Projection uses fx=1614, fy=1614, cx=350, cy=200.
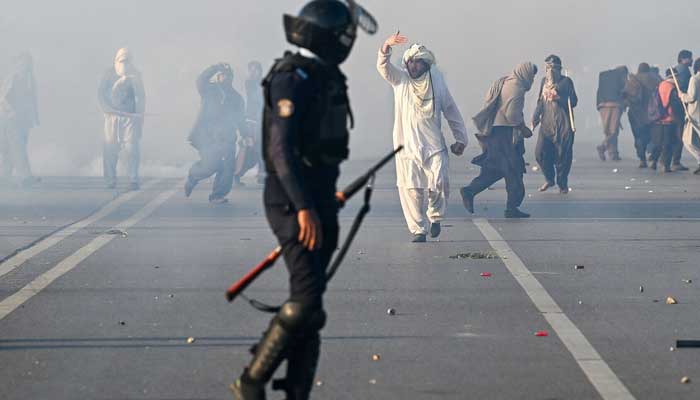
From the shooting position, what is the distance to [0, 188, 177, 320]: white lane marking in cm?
1015

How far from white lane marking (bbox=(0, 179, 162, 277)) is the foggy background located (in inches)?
762

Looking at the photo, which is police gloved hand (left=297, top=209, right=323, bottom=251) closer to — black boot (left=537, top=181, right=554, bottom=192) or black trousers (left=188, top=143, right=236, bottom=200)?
black trousers (left=188, top=143, right=236, bottom=200)

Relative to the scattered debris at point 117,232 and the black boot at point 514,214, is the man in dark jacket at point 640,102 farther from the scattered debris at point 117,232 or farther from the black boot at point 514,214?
the scattered debris at point 117,232

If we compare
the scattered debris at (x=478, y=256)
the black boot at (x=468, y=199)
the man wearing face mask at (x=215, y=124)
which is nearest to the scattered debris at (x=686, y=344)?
the scattered debris at (x=478, y=256)

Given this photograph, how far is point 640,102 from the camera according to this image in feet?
96.7

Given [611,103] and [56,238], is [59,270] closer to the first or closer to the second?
[56,238]

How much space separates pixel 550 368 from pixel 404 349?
0.93 m

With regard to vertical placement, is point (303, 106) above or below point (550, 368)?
above

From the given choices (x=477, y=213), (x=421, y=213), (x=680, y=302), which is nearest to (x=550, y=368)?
(x=680, y=302)

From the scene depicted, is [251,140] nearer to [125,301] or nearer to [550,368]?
[125,301]

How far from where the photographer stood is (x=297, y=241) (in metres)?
6.29

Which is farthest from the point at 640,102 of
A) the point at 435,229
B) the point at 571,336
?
the point at 571,336

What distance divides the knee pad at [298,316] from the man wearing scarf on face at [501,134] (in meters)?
11.1

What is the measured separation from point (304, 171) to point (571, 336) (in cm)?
293
